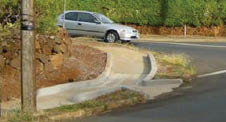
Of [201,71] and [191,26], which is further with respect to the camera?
[191,26]

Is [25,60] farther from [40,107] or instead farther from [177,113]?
[177,113]

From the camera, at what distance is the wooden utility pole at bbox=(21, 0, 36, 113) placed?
398 inches

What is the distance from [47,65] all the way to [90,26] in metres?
13.0

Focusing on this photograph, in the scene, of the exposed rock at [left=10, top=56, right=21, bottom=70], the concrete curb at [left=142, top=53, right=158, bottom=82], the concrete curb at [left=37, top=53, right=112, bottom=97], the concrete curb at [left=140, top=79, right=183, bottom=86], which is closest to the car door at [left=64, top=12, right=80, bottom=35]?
the concrete curb at [left=142, top=53, right=158, bottom=82]

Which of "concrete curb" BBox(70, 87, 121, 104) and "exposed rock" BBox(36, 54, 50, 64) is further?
"exposed rock" BBox(36, 54, 50, 64)

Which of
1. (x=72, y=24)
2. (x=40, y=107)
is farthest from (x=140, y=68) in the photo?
(x=72, y=24)

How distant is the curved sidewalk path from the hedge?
1801 centimetres

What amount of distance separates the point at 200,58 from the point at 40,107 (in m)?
11.0

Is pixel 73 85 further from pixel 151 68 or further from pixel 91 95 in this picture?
pixel 151 68

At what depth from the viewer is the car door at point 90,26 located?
28000 mm

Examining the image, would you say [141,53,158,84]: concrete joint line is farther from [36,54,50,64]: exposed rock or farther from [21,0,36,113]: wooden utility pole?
[21,0,36,113]: wooden utility pole

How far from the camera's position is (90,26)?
28.2 meters

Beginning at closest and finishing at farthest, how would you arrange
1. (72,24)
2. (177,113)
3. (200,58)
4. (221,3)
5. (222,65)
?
(177,113) < (222,65) < (200,58) < (72,24) < (221,3)

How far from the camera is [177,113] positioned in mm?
10773
